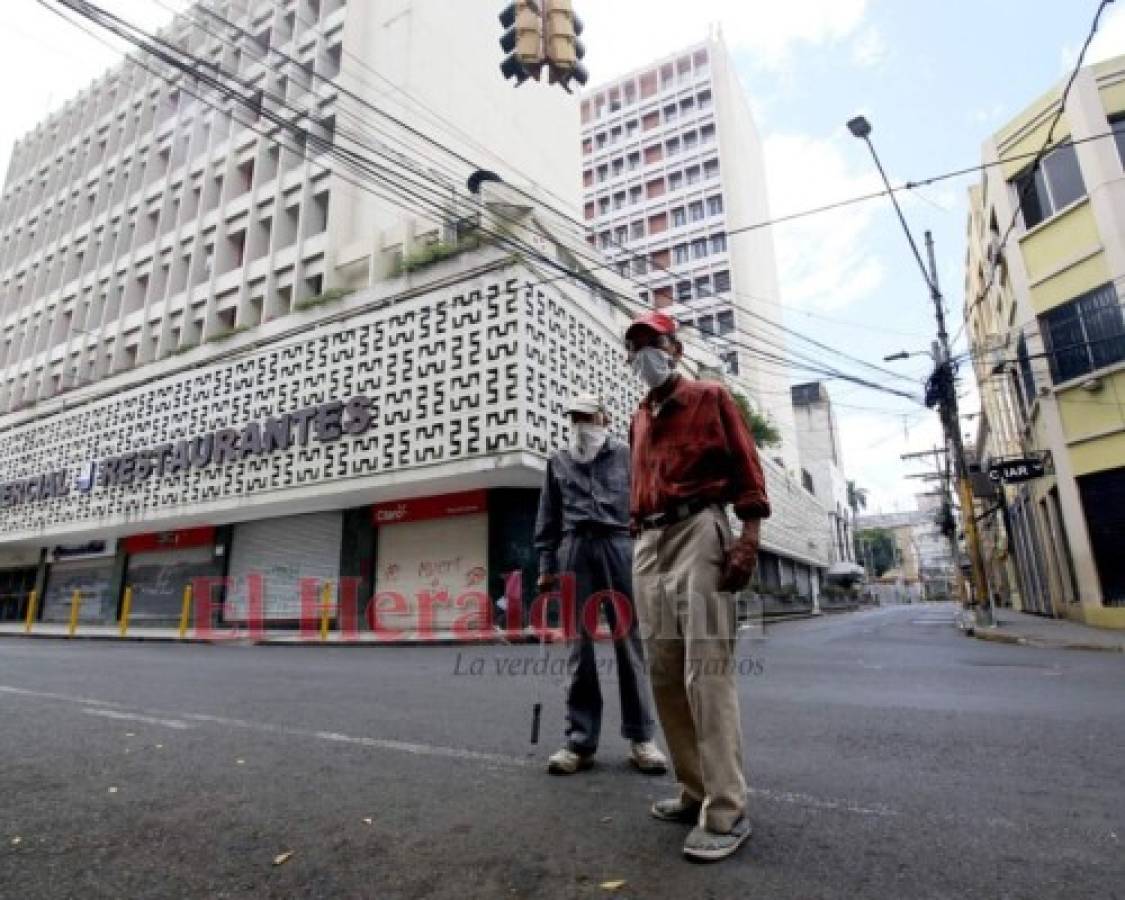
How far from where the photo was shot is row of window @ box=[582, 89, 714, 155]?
49875 millimetres

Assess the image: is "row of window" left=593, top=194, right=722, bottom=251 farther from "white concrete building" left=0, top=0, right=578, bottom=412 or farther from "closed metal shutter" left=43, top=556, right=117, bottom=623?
"closed metal shutter" left=43, top=556, right=117, bottom=623

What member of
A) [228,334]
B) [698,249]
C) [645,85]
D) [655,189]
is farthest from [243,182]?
[645,85]

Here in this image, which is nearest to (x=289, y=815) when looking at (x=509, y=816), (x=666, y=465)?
(x=509, y=816)

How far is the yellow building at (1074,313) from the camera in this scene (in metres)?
13.5

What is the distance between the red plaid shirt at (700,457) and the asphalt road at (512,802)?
1062mm

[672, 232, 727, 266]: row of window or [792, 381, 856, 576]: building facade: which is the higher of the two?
[672, 232, 727, 266]: row of window

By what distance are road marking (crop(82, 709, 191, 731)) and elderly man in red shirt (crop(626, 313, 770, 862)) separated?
3.04m

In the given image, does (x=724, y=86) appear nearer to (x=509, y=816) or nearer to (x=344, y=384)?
(x=344, y=384)

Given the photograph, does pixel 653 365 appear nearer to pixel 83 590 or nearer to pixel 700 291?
pixel 83 590

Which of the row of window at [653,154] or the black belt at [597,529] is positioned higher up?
the row of window at [653,154]

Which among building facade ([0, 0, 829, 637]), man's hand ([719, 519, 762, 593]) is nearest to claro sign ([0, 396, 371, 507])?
building facade ([0, 0, 829, 637])

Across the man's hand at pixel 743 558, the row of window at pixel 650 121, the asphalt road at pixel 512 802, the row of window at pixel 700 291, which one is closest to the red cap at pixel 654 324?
the man's hand at pixel 743 558

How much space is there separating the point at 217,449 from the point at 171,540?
5401mm

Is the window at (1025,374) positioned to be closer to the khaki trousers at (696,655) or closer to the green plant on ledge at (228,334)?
the khaki trousers at (696,655)
